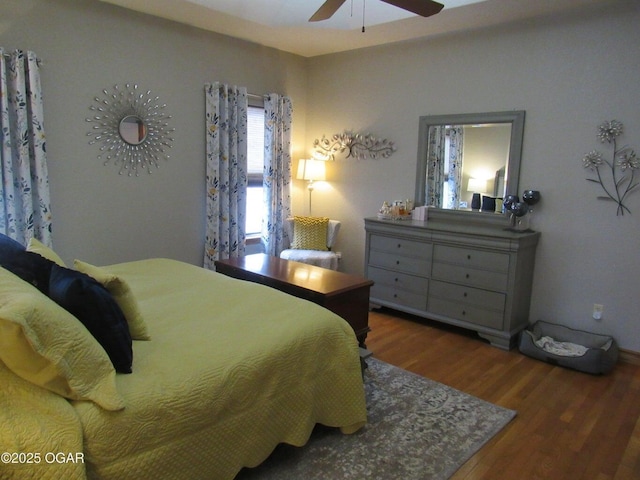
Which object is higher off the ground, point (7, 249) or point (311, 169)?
point (311, 169)

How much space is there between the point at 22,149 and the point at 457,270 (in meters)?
3.44

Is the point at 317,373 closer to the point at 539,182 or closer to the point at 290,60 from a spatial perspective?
the point at 539,182

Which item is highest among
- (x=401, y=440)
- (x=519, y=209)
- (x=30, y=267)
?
(x=519, y=209)

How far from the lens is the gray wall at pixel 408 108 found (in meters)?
3.28

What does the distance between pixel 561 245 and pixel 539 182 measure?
540 mm

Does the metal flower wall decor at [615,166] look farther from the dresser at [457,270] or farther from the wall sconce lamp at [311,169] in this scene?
the wall sconce lamp at [311,169]

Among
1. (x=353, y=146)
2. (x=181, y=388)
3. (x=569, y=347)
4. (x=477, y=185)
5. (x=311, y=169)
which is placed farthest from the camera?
(x=311, y=169)

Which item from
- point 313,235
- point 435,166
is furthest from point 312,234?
point 435,166

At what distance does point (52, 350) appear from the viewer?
4.42ft

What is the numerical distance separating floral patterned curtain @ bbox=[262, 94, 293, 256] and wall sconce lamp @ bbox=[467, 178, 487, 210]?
2030 millimetres

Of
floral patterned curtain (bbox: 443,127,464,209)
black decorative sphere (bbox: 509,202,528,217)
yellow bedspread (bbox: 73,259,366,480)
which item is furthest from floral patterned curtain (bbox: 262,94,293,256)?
black decorative sphere (bbox: 509,202,528,217)

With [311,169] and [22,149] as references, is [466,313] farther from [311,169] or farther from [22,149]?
[22,149]

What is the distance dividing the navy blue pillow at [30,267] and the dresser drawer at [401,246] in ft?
9.44

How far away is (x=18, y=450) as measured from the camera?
1214 millimetres
